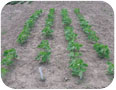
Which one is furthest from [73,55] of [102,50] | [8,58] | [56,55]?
[8,58]

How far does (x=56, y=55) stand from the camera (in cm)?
532

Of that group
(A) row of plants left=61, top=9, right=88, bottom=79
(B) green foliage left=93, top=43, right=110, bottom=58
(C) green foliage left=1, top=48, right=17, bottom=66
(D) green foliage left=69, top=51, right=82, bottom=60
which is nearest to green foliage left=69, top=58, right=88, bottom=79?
(A) row of plants left=61, top=9, right=88, bottom=79

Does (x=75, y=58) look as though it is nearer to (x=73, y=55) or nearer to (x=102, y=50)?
(x=73, y=55)

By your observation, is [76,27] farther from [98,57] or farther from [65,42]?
[98,57]

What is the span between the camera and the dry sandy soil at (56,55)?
4164 mm

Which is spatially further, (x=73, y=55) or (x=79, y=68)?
(x=73, y=55)

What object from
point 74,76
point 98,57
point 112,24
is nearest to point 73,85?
point 74,76

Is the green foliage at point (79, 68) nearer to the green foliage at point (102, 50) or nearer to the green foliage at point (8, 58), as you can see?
the green foliage at point (102, 50)

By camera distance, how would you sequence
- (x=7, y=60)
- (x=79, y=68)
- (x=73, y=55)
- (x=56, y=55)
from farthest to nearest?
(x=56, y=55) < (x=73, y=55) < (x=7, y=60) < (x=79, y=68)

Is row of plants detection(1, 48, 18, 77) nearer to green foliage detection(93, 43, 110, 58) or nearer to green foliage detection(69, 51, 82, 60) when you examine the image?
green foliage detection(69, 51, 82, 60)

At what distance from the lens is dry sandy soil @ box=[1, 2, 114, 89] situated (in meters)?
4.16

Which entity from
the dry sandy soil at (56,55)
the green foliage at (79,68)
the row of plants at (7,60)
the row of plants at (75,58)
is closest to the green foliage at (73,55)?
the row of plants at (75,58)

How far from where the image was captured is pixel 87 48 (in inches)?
227

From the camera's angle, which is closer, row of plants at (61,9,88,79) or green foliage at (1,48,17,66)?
row of plants at (61,9,88,79)
